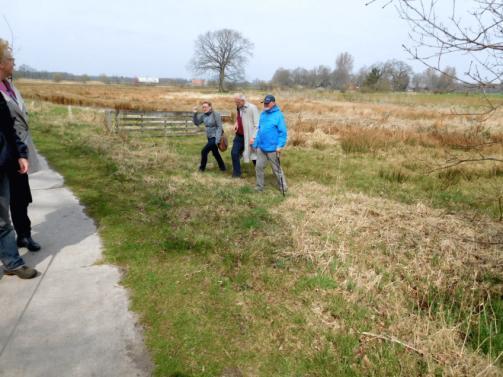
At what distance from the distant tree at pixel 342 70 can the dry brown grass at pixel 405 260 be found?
3035 inches

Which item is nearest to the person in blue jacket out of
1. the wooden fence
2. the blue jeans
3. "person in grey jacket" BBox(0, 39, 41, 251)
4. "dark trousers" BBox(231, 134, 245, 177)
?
"dark trousers" BBox(231, 134, 245, 177)

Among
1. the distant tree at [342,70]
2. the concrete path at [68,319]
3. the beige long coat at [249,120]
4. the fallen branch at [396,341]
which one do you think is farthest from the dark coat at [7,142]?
the distant tree at [342,70]

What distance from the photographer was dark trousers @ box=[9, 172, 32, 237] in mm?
3803

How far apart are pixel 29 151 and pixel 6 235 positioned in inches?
40.4

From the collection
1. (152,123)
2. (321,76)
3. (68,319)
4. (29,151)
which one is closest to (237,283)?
(68,319)

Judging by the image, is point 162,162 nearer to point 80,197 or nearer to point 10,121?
point 80,197

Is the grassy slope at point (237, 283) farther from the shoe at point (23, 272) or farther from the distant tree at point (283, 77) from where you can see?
the distant tree at point (283, 77)

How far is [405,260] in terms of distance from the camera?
4.12m

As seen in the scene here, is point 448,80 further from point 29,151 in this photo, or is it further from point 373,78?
point 373,78

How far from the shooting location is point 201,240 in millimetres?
4410

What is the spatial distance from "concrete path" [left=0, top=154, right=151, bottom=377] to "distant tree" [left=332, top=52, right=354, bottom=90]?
79.8 metres

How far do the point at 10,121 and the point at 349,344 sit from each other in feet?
11.9

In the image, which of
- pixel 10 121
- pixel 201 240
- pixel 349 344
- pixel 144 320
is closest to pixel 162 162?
pixel 201 240

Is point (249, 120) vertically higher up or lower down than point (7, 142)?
higher up
